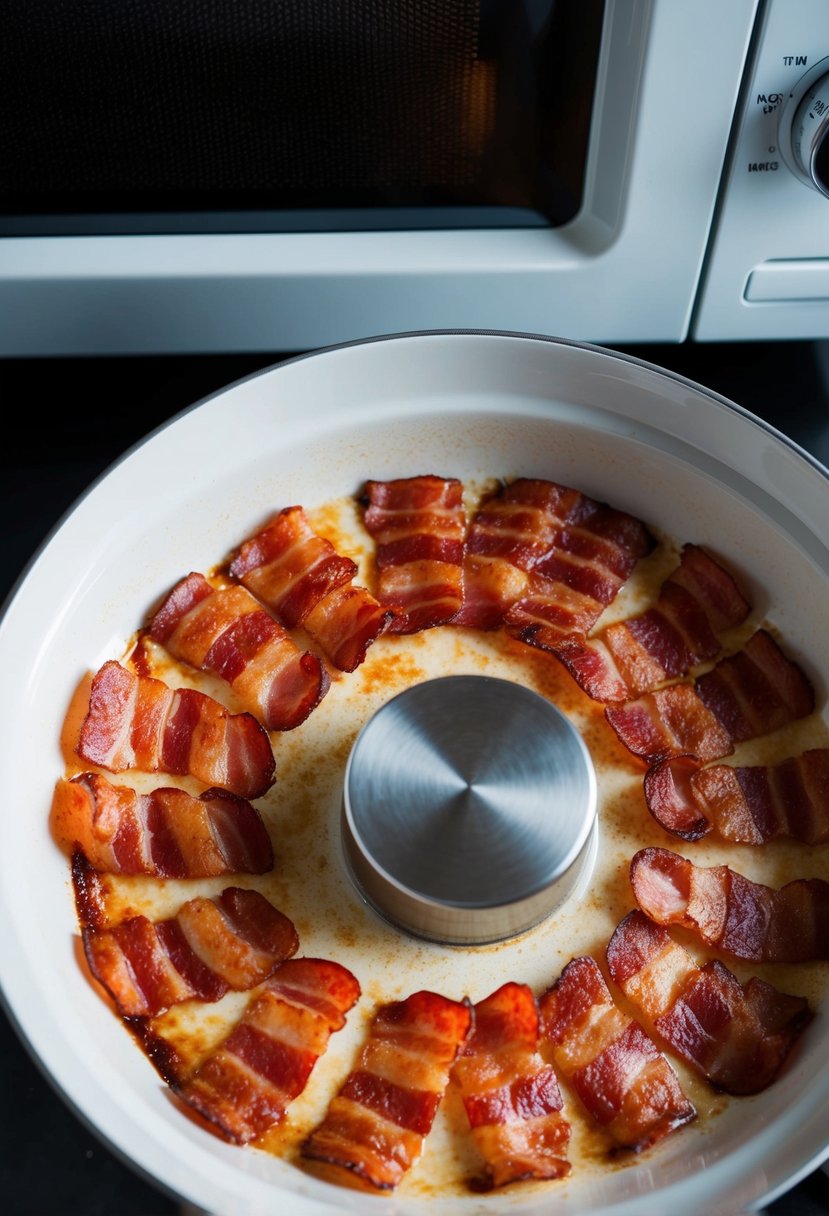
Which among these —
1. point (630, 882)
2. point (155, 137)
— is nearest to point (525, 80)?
point (155, 137)

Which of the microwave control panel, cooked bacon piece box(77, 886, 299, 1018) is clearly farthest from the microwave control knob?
cooked bacon piece box(77, 886, 299, 1018)

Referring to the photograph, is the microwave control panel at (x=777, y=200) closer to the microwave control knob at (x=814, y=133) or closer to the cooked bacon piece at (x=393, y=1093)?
the microwave control knob at (x=814, y=133)

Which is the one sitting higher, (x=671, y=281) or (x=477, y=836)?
(x=671, y=281)

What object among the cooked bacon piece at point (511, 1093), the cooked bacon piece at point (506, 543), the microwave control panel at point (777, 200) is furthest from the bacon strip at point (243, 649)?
the microwave control panel at point (777, 200)

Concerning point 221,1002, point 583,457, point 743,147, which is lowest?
point 221,1002

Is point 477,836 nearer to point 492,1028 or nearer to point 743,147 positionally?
point 492,1028
